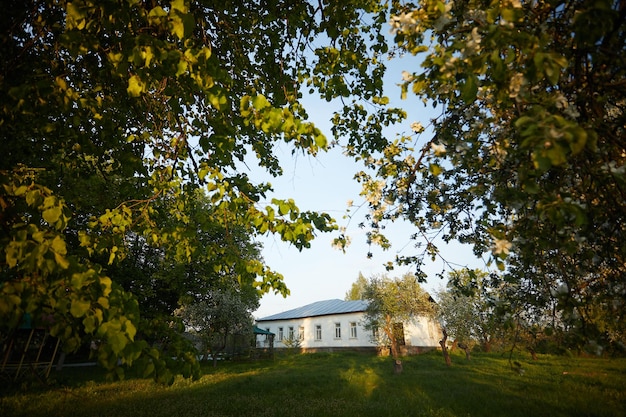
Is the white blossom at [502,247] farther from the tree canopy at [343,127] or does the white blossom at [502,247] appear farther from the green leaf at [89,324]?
the green leaf at [89,324]

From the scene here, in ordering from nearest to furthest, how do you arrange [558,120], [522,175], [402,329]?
[558,120] → [522,175] → [402,329]

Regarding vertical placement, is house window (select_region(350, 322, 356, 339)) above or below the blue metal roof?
below

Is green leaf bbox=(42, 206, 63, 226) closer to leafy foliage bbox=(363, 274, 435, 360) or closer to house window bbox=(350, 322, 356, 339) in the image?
leafy foliage bbox=(363, 274, 435, 360)

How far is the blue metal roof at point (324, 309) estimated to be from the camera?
3716 cm

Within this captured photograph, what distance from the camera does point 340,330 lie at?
121 ft

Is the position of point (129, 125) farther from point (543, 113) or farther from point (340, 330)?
point (340, 330)

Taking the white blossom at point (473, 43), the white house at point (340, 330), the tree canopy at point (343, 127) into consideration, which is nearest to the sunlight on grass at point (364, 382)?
the tree canopy at point (343, 127)

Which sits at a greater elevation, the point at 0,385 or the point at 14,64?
the point at 14,64

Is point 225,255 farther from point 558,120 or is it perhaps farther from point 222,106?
point 558,120

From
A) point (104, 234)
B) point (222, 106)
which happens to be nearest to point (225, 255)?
point (104, 234)

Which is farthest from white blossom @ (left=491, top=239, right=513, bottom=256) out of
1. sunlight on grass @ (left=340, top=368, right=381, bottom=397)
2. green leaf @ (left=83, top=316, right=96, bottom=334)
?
sunlight on grass @ (left=340, top=368, right=381, bottom=397)

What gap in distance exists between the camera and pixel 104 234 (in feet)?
15.9

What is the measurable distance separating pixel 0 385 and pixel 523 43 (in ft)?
64.5

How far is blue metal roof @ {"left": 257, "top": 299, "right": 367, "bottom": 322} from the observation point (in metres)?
37.2
